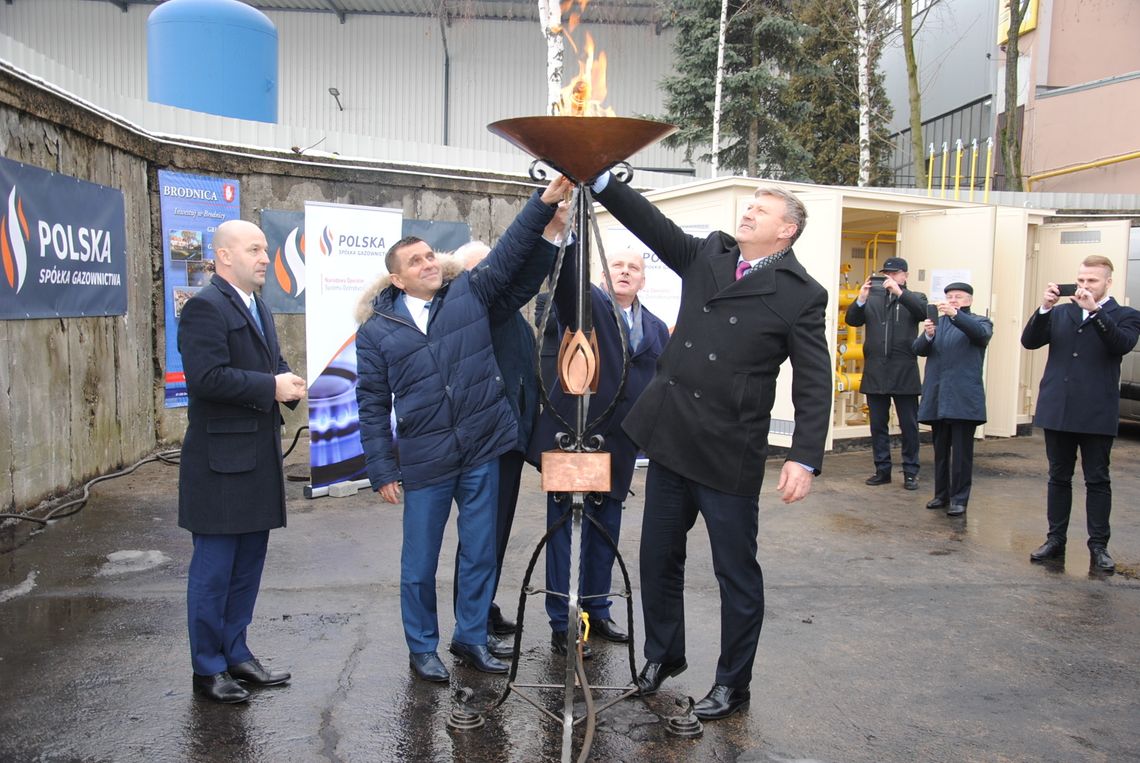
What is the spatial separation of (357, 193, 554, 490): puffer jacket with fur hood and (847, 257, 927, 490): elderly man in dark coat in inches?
220

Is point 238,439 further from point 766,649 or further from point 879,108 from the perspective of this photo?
point 879,108

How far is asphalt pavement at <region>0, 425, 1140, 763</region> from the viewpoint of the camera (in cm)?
358

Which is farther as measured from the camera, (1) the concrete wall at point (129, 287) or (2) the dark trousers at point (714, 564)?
(1) the concrete wall at point (129, 287)

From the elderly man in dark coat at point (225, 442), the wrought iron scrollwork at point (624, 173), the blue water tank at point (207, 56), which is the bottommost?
the elderly man in dark coat at point (225, 442)

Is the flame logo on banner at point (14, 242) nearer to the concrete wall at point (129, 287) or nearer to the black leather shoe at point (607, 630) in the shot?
the concrete wall at point (129, 287)

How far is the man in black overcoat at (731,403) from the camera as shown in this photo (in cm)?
364

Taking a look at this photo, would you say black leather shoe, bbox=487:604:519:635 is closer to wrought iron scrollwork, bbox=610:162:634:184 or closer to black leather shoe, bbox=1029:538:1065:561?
wrought iron scrollwork, bbox=610:162:634:184

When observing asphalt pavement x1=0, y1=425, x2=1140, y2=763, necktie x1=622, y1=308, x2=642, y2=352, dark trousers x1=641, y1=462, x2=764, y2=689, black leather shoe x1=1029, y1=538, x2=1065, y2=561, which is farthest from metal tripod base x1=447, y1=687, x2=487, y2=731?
black leather shoe x1=1029, y1=538, x2=1065, y2=561

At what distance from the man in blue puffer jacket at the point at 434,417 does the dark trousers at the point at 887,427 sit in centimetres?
566

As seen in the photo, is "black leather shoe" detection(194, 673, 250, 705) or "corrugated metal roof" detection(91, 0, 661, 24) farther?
"corrugated metal roof" detection(91, 0, 661, 24)

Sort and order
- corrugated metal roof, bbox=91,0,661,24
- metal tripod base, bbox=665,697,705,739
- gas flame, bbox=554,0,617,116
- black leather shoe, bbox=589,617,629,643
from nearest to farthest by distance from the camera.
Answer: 1. gas flame, bbox=554,0,617,116
2. metal tripod base, bbox=665,697,705,739
3. black leather shoe, bbox=589,617,629,643
4. corrugated metal roof, bbox=91,0,661,24

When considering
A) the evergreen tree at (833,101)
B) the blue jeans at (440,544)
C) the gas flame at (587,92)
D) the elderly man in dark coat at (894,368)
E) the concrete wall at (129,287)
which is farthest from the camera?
the evergreen tree at (833,101)

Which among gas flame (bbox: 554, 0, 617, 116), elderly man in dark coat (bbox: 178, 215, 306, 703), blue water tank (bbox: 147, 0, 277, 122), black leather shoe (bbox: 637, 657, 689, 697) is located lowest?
black leather shoe (bbox: 637, 657, 689, 697)

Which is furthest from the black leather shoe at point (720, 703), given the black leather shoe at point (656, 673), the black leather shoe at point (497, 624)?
the black leather shoe at point (497, 624)
